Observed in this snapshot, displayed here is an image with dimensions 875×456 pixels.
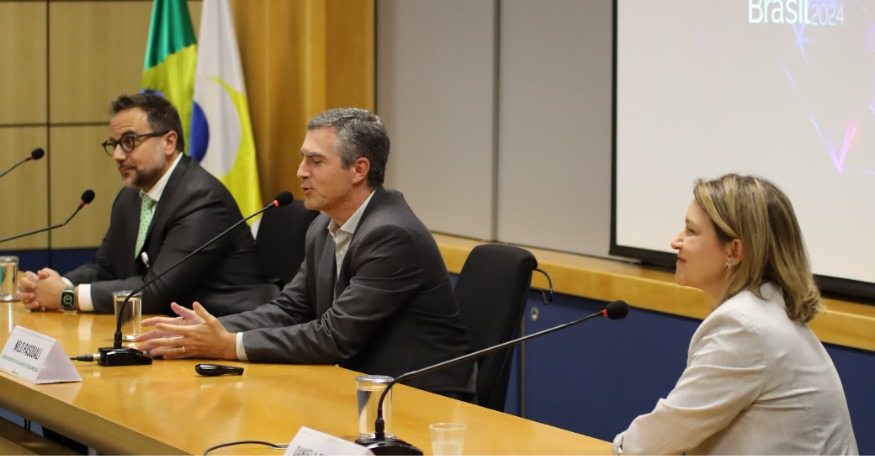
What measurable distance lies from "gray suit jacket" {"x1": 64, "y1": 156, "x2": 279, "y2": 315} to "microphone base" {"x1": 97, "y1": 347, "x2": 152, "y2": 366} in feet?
2.75

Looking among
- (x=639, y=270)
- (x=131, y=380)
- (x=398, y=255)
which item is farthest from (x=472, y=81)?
(x=131, y=380)

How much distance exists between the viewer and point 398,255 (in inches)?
121

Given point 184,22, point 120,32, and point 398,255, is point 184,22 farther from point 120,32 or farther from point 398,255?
point 398,255

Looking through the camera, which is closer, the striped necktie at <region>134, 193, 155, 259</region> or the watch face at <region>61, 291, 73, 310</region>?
the watch face at <region>61, 291, 73, 310</region>

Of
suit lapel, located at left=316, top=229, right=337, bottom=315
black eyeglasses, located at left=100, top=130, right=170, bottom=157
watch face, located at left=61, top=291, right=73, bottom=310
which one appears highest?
black eyeglasses, located at left=100, top=130, right=170, bottom=157

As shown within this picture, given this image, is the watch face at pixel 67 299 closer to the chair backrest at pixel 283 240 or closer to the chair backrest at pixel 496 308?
the chair backrest at pixel 283 240

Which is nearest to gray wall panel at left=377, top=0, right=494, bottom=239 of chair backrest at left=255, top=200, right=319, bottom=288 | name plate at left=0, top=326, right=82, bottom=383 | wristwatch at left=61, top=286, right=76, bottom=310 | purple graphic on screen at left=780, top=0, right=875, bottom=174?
chair backrest at left=255, top=200, right=319, bottom=288

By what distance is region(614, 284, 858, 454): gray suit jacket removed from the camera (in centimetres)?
200

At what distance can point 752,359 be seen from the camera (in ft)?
6.57

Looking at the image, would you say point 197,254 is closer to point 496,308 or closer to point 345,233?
point 345,233

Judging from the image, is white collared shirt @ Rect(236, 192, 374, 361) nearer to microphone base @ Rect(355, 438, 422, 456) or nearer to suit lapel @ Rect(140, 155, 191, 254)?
suit lapel @ Rect(140, 155, 191, 254)

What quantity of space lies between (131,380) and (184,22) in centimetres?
333

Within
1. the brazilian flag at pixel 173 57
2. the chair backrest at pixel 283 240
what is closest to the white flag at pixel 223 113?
the brazilian flag at pixel 173 57

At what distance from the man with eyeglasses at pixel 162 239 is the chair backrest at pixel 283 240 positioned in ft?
0.39
